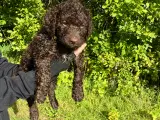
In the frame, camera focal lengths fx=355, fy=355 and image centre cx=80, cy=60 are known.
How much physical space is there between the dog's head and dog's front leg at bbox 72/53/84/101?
45cm

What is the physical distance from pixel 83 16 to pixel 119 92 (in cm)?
293

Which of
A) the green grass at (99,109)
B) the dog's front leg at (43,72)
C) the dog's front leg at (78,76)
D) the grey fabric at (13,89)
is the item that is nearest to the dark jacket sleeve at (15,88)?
the grey fabric at (13,89)

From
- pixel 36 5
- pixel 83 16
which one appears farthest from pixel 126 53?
pixel 83 16

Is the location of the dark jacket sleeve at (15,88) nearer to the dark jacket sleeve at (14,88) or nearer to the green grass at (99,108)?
the dark jacket sleeve at (14,88)

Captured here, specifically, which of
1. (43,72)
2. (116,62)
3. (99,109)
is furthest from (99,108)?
(43,72)

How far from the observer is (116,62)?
5934 mm

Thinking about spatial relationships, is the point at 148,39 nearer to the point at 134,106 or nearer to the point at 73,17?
the point at 134,106

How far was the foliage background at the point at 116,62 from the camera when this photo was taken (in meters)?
5.24

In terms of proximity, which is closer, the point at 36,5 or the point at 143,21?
the point at 143,21

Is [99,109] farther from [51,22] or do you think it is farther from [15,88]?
[15,88]

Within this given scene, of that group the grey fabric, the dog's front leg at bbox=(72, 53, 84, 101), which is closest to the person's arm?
the grey fabric

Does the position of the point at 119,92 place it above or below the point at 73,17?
below

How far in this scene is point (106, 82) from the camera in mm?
5957

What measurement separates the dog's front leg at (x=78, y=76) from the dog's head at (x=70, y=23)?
45cm
